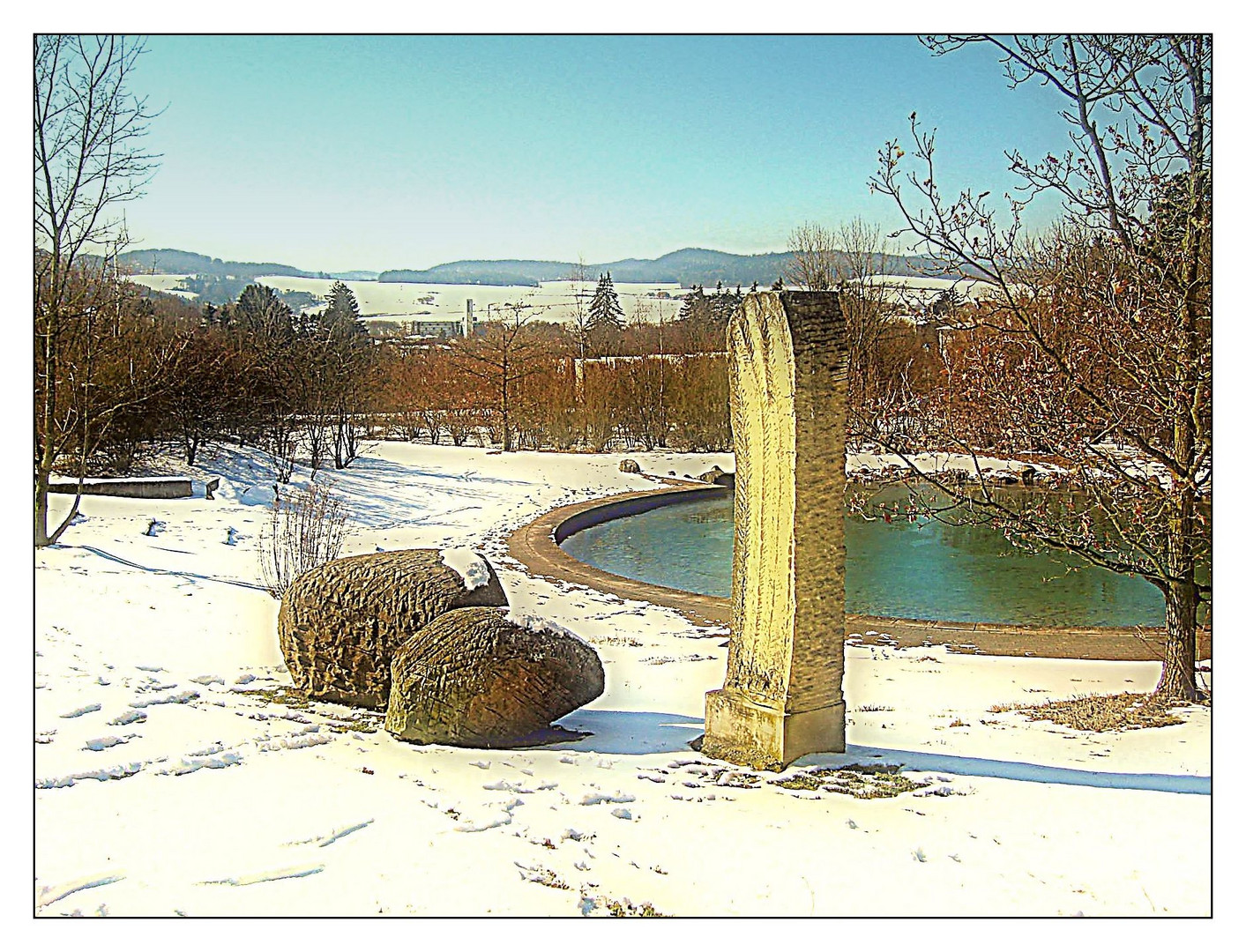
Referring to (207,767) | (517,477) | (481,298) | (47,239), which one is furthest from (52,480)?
(481,298)

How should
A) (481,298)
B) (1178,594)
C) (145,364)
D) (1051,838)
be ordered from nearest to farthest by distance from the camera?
(1051,838)
(1178,594)
(145,364)
(481,298)

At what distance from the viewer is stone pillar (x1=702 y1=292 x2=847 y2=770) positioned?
4.25m

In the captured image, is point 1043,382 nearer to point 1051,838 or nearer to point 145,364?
point 1051,838

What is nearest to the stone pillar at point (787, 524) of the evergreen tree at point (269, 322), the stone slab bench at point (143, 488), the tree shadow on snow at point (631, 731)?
the tree shadow on snow at point (631, 731)

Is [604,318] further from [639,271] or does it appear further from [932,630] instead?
[932,630]

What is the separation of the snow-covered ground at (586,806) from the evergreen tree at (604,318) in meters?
19.0

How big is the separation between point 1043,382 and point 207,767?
4.50 m

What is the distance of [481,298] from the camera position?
42188mm

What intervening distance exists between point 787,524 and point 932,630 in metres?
3.49

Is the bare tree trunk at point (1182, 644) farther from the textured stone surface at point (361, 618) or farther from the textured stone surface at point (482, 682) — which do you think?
the textured stone surface at point (361, 618)

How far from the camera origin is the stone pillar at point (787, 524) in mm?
4250

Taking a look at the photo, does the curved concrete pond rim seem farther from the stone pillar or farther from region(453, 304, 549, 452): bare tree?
region(453, 304, 549, 452): bare tree

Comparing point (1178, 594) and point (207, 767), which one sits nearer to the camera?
point (207, 767)

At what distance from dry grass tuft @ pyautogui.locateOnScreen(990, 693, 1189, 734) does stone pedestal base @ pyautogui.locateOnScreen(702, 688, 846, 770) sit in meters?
1.35
